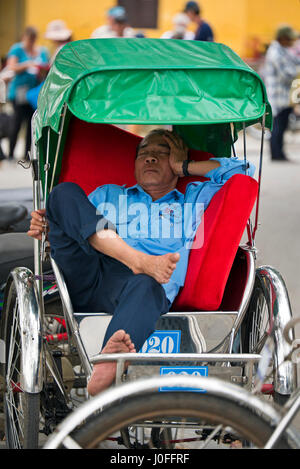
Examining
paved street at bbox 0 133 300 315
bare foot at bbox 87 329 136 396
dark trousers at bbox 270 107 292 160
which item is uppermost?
bare foot at bbox 87 329 136 396

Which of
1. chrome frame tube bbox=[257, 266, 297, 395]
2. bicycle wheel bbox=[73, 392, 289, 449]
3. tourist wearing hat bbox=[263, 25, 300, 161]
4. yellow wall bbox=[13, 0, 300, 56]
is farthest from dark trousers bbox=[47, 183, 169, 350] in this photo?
yellow wall bbox=[13, 0, 300, 56]

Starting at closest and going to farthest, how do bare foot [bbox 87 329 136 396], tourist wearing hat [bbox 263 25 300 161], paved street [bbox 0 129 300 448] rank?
bare foot [bbox 87 329 136 396], paved street [bbox 0 129 300 448], tourist wearing hat [bbox 263 25 300 161]

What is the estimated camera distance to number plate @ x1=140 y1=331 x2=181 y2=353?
2830 millimetres

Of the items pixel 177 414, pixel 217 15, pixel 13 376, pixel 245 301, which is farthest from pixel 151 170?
pixel 217 15

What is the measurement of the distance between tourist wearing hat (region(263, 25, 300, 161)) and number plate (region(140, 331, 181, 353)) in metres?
8.20

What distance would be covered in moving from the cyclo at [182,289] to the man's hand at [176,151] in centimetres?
31

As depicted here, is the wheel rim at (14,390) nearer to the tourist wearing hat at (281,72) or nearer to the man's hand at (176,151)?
the man's hand at (176,151)

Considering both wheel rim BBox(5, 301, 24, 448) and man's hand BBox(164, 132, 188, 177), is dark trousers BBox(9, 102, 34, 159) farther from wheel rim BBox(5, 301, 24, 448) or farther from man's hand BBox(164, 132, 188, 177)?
wheel rim BBox(5, 301, 24, 448)

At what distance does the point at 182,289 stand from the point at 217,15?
1508cm

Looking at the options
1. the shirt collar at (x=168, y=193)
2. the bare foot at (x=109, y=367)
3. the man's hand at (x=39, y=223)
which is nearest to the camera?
the bare foot at (x=109, y=367)

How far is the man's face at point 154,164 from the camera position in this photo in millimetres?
3357

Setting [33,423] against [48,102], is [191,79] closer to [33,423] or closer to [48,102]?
[48,102]

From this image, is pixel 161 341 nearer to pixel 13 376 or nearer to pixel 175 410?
pixel 13 376

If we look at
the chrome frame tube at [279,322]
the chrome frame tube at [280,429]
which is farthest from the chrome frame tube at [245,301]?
the chrome frame tube at [280,429]
